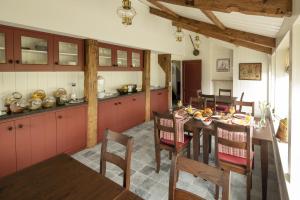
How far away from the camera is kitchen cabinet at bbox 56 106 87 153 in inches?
121

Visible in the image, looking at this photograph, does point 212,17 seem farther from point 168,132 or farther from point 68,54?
point 68,54

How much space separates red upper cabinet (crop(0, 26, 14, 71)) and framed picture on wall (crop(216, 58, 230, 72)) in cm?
→ 672

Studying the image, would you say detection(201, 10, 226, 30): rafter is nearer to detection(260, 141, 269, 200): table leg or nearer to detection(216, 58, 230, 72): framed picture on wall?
detection(260, 141, 269, 200): table leg

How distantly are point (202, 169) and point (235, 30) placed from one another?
339 centimetres

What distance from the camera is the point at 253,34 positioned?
3.45 m

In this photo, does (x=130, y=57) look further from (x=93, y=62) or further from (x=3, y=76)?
(x=3, y=76)

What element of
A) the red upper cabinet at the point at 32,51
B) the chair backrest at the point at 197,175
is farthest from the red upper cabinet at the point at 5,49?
the chair backrest at the point at 197,175

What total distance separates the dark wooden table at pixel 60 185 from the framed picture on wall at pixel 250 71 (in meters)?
6.35

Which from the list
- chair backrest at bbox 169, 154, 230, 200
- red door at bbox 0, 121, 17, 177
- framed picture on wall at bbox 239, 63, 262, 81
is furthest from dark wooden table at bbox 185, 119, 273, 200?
framed picture on wall at bbox 239, 63, 262, 81

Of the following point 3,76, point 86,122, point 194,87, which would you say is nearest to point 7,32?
point 3,76

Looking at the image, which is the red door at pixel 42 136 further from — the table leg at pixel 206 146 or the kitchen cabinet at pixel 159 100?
the kitchen cabinet at pixel 159 100

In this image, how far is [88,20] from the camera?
3.32 m

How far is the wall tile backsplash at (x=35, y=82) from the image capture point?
9.08 feet

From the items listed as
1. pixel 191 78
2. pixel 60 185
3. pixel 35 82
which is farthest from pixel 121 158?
pixel 191 78
